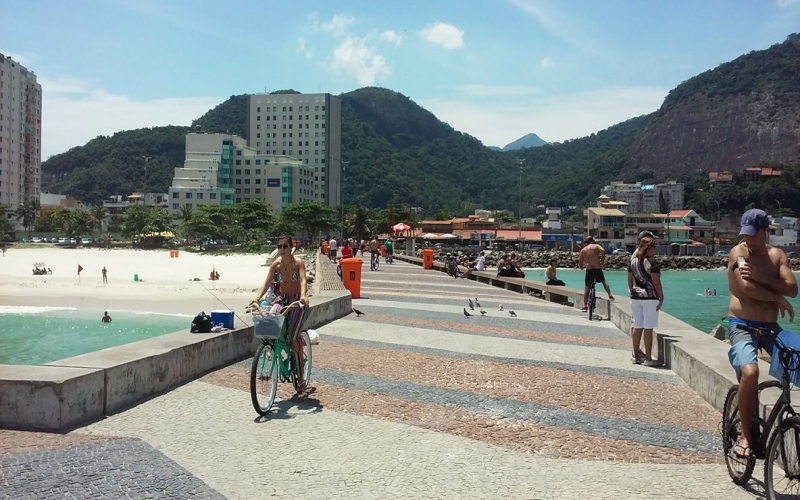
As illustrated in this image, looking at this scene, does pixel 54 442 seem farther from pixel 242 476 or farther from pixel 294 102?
pixel 294 102

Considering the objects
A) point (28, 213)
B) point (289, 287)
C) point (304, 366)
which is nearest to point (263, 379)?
point (304, 366)

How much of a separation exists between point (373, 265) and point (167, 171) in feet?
562

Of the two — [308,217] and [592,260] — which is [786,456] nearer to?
[592,260]

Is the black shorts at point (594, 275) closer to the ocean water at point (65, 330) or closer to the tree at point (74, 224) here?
the ocean water at point (65, 330)

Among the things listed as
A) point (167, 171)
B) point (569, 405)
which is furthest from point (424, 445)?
point (167, 171)

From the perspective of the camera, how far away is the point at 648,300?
8625 mm

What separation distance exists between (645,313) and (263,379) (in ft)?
16.8

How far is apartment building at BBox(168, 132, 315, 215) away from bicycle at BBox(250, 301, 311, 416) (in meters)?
120

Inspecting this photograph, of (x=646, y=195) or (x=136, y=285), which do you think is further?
(x=646, y=195)

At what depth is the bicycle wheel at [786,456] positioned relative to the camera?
381 cm

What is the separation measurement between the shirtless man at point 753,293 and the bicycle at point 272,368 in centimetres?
381

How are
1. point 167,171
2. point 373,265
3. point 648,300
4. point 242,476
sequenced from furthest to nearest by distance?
point 167,171, point 373,265, point 648,300, point 242,476

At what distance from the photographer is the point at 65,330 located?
23438 mm

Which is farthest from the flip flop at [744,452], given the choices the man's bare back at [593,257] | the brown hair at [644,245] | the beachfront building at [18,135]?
the beachfront building at [18,135]
